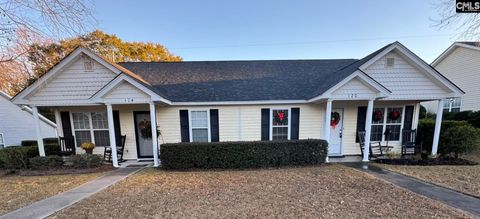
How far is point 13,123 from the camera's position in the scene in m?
11.9

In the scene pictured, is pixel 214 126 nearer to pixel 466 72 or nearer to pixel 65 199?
pixel 65 199

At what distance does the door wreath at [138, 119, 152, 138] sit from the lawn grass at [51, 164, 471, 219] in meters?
2.54

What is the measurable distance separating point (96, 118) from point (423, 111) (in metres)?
24.1

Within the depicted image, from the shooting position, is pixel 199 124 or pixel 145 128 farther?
pixel 199 124

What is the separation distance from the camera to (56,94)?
7461mm

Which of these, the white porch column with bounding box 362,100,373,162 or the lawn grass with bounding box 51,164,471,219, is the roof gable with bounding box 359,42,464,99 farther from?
the lawn grass with bounding box 51,164,471,219

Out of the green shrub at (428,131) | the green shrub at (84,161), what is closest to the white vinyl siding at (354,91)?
the green shrub at (428,131)

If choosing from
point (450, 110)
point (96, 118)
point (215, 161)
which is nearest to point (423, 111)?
point (450, 110)

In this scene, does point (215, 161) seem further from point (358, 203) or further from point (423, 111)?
Result: point (423, 111)

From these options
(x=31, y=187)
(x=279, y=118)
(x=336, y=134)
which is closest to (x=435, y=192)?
(x=336, y=134)

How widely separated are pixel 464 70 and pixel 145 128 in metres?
21.5

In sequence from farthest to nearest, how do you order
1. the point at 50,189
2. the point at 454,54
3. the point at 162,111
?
the point at 454,54, the point at 162,111, the point at 50,189

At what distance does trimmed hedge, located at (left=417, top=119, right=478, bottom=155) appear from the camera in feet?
24.1

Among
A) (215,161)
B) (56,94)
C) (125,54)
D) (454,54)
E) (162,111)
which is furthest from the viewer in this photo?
Answer: (125,54)
